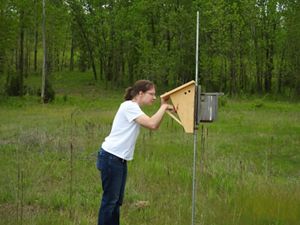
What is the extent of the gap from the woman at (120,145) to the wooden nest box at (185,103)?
111mm

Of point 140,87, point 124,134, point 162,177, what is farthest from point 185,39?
point 124,134

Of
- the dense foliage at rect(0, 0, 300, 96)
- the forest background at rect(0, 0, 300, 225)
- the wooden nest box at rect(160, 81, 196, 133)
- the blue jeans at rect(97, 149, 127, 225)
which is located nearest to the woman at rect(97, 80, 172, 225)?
the blue jeans at rect(97, 149, 127, 225)

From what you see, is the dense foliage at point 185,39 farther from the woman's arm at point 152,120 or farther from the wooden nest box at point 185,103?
the woman's arm at point 152,120

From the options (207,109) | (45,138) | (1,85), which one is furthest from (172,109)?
(1,85)

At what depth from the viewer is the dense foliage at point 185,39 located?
110 feet

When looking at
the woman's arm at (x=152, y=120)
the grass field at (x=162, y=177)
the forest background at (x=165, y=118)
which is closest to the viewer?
the woman's arm at (x=152, y=120)

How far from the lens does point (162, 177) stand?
8125mm

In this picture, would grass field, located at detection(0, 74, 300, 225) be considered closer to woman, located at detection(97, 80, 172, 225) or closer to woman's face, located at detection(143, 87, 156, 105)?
woman, located at detection(97, 80, 172, 225)

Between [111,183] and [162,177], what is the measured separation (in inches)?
116

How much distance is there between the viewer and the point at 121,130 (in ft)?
17.1

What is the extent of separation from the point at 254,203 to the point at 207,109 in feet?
5.60

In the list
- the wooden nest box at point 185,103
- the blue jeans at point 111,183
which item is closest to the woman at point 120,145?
the blue jeans at point 111,183

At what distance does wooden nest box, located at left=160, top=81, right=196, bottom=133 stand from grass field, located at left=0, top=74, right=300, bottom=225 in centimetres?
139

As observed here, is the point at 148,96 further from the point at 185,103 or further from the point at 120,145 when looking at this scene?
the point at 120,145
